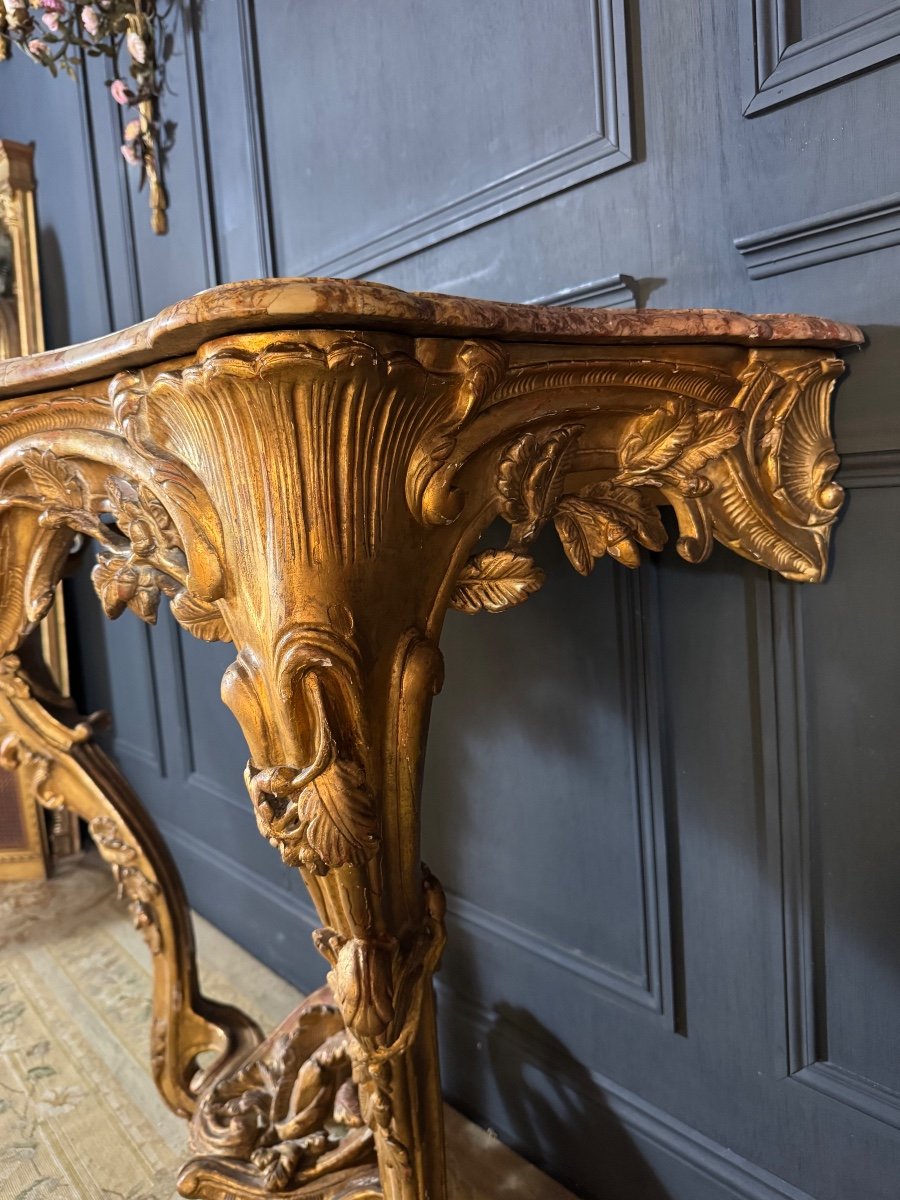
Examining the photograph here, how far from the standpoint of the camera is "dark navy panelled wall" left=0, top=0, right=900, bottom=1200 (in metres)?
0.90

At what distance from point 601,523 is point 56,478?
1.70ft

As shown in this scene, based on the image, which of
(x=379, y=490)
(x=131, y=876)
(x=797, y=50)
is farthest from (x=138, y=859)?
(x=797, y=50)

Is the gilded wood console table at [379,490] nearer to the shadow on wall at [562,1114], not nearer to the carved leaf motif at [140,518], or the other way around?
the carved leaf motif at [140,518]

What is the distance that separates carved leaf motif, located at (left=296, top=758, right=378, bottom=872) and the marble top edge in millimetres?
288

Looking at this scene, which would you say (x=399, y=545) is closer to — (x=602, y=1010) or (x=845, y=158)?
(x=845, y=158)

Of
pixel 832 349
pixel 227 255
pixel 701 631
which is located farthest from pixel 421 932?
pixel 227 255

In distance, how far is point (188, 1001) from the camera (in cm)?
138

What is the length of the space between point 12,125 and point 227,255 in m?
1.26

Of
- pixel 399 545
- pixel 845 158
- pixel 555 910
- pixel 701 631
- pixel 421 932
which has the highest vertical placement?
pixel 845 158

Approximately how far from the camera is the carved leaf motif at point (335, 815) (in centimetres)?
63

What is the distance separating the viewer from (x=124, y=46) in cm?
191

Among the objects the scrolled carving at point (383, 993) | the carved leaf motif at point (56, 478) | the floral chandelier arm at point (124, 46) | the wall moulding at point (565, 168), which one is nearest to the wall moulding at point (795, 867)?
the scrolled carving at point (383, 993)

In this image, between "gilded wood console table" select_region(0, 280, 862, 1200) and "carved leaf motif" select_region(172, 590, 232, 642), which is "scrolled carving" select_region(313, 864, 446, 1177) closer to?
"gilded wood console table" select_region(0, 280, 862, 1200)

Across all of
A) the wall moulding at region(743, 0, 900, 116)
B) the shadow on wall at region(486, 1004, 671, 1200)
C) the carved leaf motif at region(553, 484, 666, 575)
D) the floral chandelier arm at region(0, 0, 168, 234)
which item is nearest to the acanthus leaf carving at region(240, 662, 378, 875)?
the carved leaf motif at region(553, 484, 666, 575)
